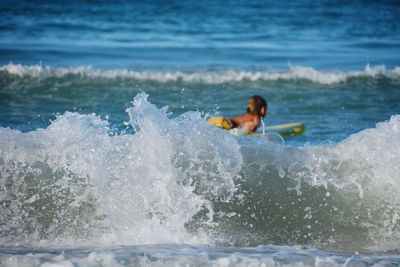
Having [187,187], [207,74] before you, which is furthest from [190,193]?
[207,74]

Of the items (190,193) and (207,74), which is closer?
(190,193)

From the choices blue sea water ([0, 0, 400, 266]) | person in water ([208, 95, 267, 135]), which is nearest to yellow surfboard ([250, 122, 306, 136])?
blue sea water ([0, 0, 400, 266])

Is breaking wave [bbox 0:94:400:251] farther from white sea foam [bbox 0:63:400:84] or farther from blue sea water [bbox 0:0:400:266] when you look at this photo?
white sea foam [bbox 0:63:400:84]

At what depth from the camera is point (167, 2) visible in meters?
31.9

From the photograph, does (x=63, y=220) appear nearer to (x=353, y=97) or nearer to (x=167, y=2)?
(x=353, y=97)

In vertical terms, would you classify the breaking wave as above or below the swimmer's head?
A: below

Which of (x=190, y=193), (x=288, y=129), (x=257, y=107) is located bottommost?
(x=190, y=193)

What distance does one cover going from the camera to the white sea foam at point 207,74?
593 inches

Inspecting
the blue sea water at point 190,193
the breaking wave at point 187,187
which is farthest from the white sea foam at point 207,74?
the breaking wave at point 187,187

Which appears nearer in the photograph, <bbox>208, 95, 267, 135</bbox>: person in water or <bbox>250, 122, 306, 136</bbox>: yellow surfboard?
<bbox>208, 95, 267, 135</bbox>: person in water

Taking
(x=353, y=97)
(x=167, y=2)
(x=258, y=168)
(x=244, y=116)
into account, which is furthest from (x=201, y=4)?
A: (x=258, y=168)

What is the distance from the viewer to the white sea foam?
49.4 ft

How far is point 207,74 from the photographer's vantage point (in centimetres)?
1556

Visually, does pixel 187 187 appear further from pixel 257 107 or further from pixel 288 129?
pixel 288 129
